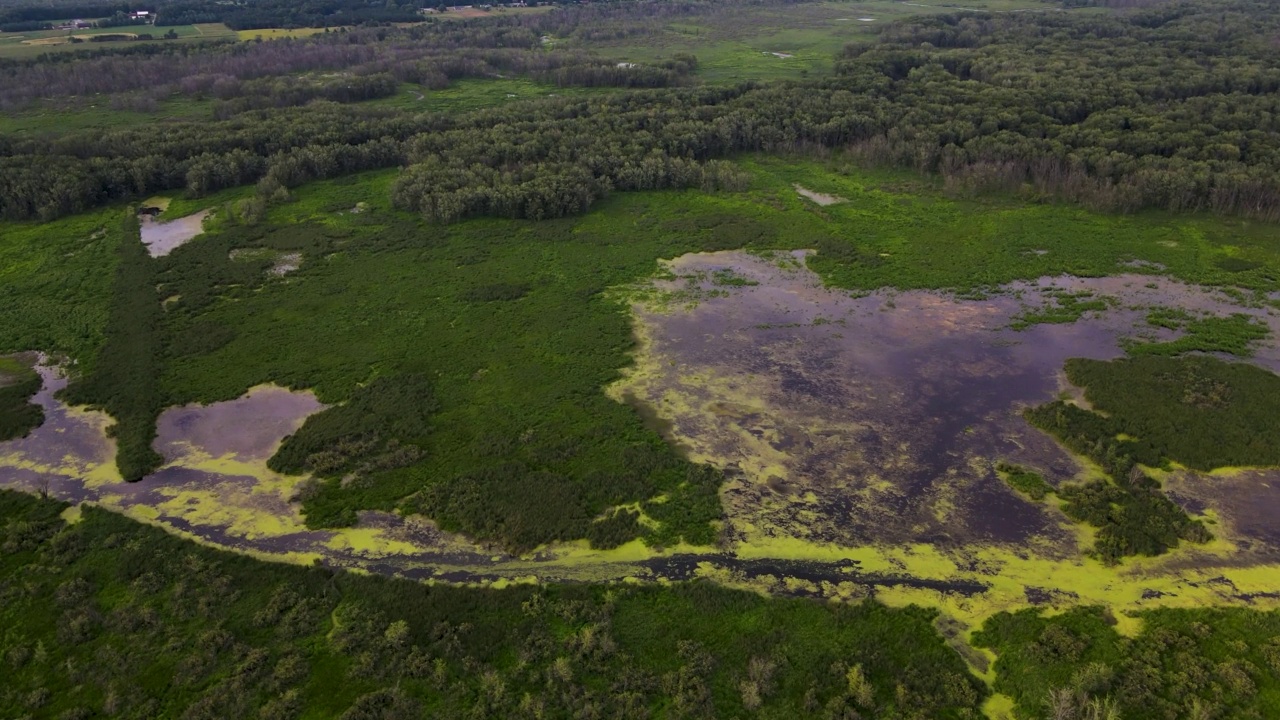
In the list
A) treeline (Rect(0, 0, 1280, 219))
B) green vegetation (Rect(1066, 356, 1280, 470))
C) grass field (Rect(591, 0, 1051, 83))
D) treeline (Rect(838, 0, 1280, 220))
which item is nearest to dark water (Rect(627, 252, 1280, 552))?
green vegetation (Rect(1066, 356, 1280, 470))

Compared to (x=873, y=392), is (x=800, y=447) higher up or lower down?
lower down

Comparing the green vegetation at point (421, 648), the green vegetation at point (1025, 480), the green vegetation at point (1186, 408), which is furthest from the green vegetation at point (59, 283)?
the green vegetation at point (1186, 408)

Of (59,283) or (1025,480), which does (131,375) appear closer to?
(59,283)

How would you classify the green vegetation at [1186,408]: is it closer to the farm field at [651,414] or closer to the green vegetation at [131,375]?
the farm field at [651,414]

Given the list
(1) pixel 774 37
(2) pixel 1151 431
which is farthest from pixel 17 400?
(1) pixel 774 37

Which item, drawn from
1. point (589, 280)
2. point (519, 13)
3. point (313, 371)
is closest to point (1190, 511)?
point (589, 280)

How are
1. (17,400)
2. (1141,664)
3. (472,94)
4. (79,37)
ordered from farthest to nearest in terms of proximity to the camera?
1. (79,37)
2. (472,94)
3. (17,400)
4. (1141,664)
